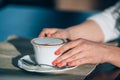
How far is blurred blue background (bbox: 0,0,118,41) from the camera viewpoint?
63.3 inches

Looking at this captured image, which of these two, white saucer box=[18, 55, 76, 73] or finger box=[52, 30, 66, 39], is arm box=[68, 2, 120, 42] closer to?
finger box=[52, 30, 66, 39]

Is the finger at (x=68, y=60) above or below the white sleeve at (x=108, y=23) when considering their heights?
below

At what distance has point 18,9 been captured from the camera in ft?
5.30

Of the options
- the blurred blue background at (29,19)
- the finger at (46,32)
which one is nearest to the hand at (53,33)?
the finger at (46,32)

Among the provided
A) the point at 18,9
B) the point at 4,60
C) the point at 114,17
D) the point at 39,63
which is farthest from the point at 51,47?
the point at 18,9

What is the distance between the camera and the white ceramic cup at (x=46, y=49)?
76 cm

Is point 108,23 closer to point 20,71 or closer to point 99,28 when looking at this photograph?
point 99,28

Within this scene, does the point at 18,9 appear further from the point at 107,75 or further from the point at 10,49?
the point at 107,75

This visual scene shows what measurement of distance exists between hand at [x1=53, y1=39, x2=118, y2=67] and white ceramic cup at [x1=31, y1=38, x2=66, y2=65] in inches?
0.4

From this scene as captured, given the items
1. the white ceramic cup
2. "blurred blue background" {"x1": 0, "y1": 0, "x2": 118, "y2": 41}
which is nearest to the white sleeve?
"blurred blue background" {"x1": 0, "y1": 0, "x2": 118, "y2": 41}

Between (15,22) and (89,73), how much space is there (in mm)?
935

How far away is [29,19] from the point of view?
1.63 m

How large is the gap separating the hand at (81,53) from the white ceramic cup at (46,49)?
0.4 inches

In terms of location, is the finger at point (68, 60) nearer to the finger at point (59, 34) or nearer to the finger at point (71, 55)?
the finger at point (71, 55)
